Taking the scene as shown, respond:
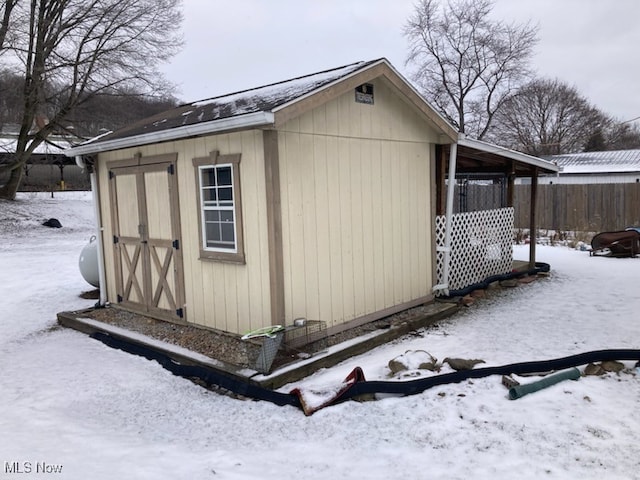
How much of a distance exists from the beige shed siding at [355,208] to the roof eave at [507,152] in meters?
0.55

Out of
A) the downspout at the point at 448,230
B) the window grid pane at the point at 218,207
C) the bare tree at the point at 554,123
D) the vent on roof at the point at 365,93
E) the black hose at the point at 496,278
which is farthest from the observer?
the bare tree at the point at 554,123

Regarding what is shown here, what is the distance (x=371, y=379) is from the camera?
13.9 ft

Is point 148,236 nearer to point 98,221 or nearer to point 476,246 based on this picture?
point 98,221

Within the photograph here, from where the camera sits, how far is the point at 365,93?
5746 millimetres

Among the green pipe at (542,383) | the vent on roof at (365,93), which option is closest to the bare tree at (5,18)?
the vent on roof at (365,93)

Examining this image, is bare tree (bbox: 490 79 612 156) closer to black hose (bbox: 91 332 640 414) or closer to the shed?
the shed

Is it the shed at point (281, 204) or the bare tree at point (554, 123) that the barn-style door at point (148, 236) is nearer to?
the shed at point (281, 204)

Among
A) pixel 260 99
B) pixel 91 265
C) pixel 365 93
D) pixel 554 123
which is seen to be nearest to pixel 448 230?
pixel 365 93

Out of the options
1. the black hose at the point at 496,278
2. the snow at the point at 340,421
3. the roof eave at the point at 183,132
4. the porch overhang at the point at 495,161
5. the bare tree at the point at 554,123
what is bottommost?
the snow at the point at 340,421

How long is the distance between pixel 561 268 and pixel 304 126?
279 inches

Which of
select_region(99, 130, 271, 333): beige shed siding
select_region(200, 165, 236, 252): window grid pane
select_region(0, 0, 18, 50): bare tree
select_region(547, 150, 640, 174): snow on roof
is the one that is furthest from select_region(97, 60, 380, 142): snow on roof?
select_region(547, 150, 640, 174): snow on roof

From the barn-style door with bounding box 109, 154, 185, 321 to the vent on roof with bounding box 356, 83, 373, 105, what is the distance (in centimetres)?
223

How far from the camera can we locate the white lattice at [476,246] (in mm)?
7299

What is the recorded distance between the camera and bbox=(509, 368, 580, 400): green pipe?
3590 mm
